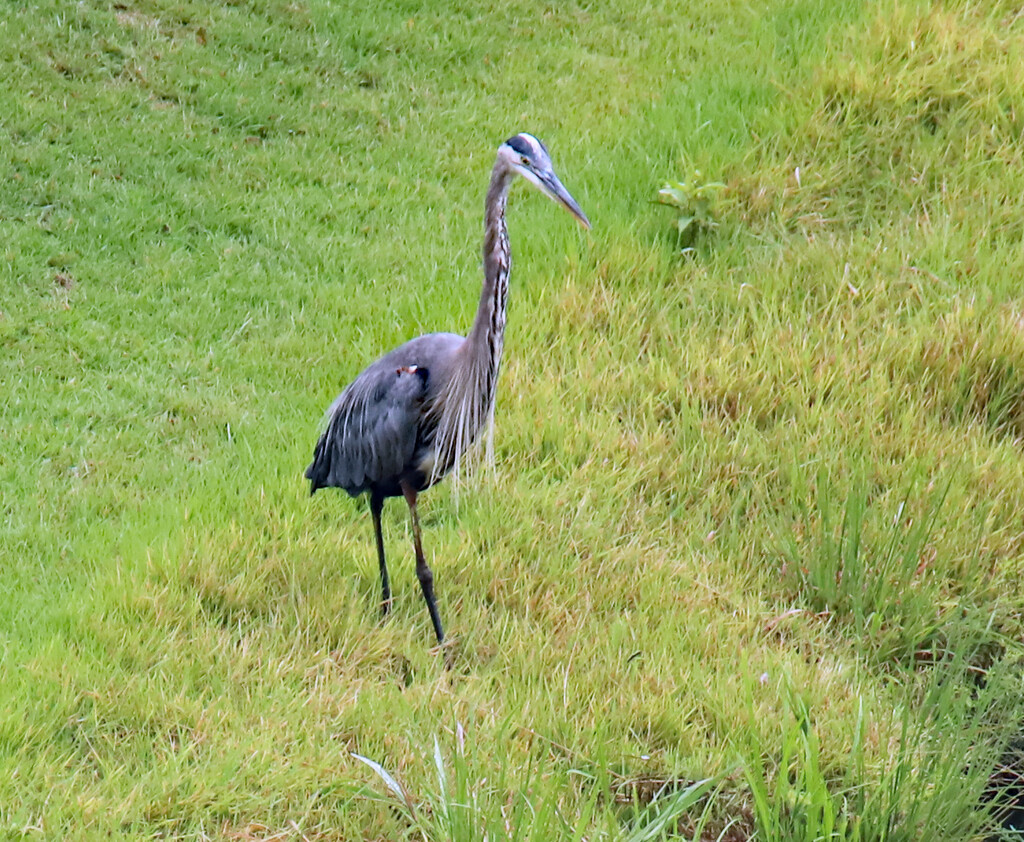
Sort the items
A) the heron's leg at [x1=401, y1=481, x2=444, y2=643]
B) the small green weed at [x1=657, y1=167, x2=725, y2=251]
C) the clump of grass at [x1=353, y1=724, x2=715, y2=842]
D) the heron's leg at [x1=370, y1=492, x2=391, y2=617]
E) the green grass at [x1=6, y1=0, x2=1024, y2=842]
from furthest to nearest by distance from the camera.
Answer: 1. the small green weed at [x1=657, y1=167, x2=725, y2=251]
2. the heron's leg at [x1=370, y1=492, x2=391, y2=617]
3. the heron's leg at [x1=401, y1=481, x2=444, y2=643]
4. the green grass at [x1=6, y1=0, x2=1024, y2=842]
5. the clump of grass at [x1=353, y1=724, x2=715, y2=842]

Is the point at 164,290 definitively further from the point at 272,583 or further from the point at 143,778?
the point at 143,778

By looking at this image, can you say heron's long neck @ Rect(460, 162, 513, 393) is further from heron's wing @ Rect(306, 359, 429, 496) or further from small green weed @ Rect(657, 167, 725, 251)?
small green weed @ Rect(657, 167, 725, 251)

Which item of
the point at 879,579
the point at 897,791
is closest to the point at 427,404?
the point at 879,579

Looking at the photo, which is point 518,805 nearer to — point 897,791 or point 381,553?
point 897,791

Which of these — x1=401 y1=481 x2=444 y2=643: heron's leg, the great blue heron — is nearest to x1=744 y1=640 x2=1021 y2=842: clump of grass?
x1=401 y1=481 x2=444 y2=643: heron's leg

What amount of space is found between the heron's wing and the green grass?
37 cm

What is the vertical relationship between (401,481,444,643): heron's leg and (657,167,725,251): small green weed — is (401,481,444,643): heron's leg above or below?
below

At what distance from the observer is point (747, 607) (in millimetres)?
4160

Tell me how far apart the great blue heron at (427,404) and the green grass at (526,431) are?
344mm

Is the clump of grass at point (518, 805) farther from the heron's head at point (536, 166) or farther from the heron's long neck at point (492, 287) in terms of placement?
the heron's head at point (536, 166)

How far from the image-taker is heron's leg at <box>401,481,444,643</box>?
381 centimetres

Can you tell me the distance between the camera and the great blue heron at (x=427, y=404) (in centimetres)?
354

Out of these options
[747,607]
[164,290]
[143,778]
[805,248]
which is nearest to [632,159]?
[805,248]

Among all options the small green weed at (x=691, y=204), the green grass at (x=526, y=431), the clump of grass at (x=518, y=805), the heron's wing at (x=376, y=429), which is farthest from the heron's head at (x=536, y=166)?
the small green weed at (x=691, y=204)
